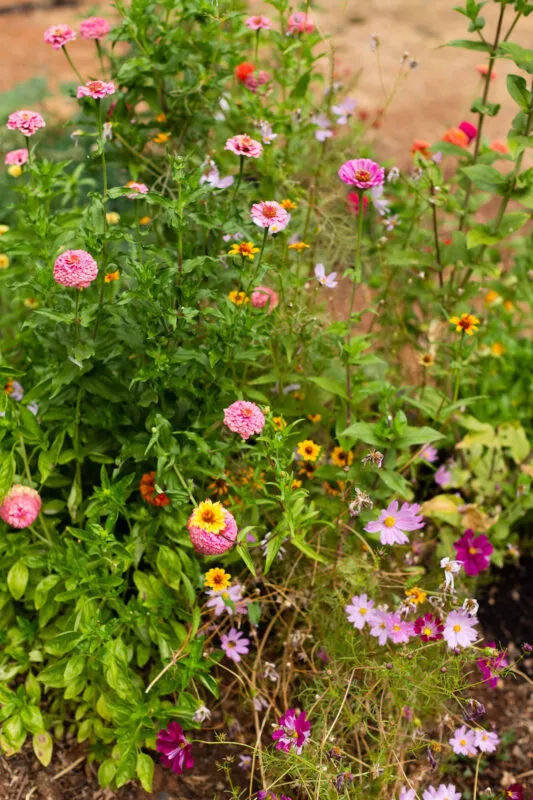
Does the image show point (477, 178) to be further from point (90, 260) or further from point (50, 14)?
point (50, 14)

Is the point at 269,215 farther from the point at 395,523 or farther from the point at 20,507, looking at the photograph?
the point at 20,507

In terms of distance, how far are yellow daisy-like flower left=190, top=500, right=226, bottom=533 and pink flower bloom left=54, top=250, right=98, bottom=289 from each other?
1.77 feet

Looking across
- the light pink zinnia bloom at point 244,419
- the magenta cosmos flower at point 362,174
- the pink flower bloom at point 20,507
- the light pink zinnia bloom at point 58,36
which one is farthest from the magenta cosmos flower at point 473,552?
the light pink zinnia bloom at point 58,36

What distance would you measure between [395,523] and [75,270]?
0.93 meters

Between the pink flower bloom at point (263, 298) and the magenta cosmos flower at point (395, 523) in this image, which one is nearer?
the magenta cosmos flower at point (395, 523)

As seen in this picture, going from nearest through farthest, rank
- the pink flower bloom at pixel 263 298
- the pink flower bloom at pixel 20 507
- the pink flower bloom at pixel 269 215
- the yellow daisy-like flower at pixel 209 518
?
the yellow daisy-like flower at pixel 209 518 → the pink flower bloom at pixel 269 215 → the pink flower bloom at pixel 20 507 → the pink flower bloom at pixel 263 298

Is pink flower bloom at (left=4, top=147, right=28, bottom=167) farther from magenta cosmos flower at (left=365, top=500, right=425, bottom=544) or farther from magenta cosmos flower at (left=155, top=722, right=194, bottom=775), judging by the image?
magenta cosmos flower at (left=155, top=722, right=194, bottom=775)

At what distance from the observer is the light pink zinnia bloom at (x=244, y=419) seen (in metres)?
1.71

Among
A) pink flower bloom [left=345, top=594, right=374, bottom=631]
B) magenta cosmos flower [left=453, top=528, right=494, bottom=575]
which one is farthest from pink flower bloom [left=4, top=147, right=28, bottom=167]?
magenta cosmos flower [left=453, top=528, right=494, bottom=575]

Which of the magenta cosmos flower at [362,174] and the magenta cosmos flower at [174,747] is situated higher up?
the magenta cosmos flower at [362,174]

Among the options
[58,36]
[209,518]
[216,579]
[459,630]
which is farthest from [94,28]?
[459,630]

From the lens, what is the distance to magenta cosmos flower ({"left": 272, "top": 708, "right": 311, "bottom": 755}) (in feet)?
5.85

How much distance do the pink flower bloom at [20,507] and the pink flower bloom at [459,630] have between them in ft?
3.24

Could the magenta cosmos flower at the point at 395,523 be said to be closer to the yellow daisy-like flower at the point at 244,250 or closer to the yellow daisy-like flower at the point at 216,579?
the yellow daisy-like flower at the point at 216,579
